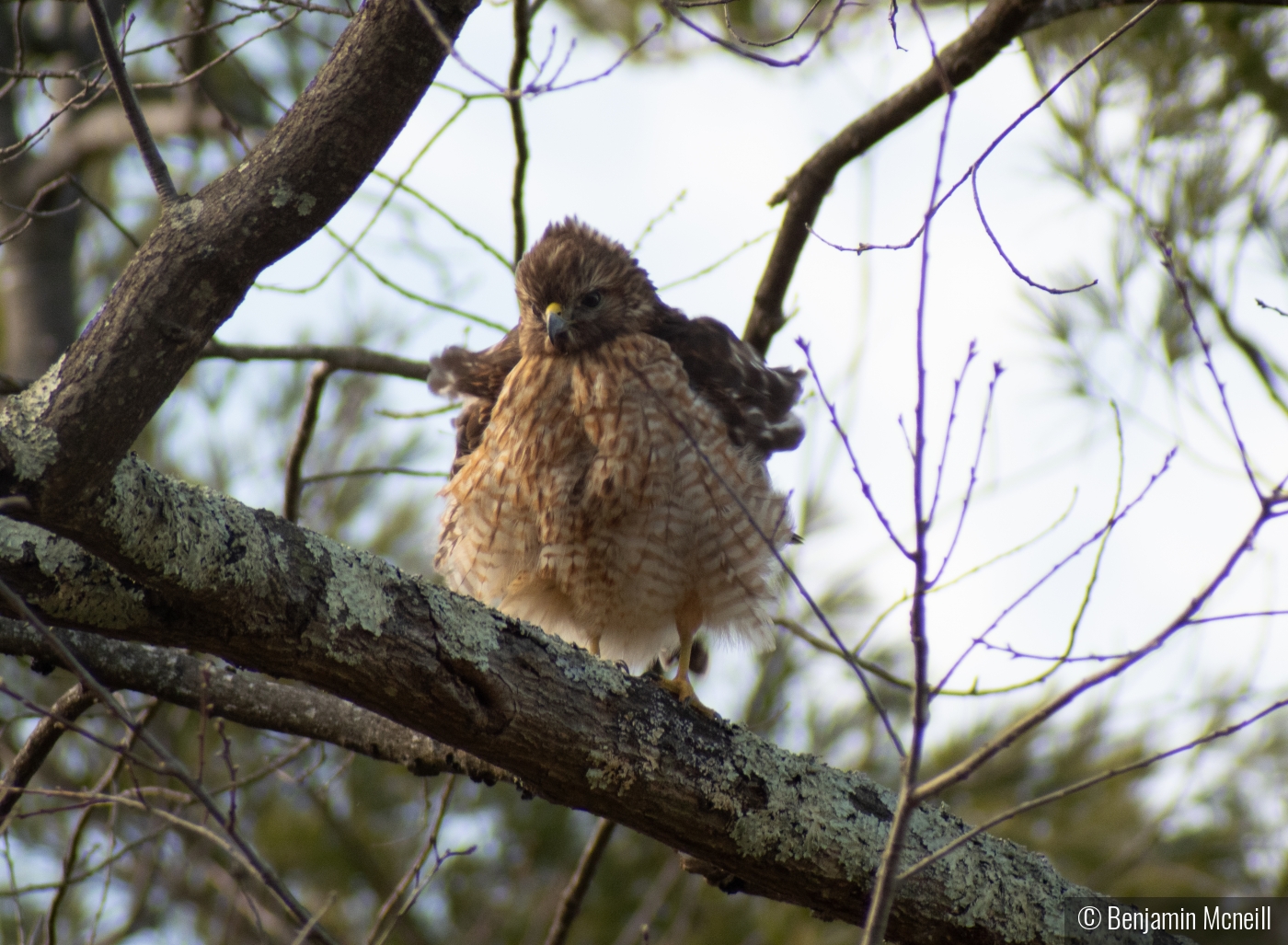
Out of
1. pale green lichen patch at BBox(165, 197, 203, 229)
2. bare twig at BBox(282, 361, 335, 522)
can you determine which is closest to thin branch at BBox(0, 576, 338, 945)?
pale green lichen patch at BBox(165, 197, 203, 229)

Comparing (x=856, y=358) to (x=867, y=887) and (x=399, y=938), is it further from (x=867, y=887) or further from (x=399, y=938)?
(x=399, y=938)

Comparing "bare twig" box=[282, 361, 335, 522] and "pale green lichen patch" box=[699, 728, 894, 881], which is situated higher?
"bare twig" box=[282, 361, 335, 522]

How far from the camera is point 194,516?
182 centimetres

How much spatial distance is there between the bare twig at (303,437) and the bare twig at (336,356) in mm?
55

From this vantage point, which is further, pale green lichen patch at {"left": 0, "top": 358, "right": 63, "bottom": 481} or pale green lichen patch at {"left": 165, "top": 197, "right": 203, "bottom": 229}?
pale green lichen patch at {"left": 165, "top": 197, "right": 203, "bottom": 229}

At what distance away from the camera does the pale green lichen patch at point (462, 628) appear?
82.7 inches

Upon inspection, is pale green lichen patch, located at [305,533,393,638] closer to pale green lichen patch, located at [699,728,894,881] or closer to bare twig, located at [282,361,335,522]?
pale green lichen patch, located at [699,728,894,881]

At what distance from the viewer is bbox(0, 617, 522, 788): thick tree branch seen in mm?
2553

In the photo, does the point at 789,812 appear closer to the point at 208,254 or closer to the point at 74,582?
the point at 74,582

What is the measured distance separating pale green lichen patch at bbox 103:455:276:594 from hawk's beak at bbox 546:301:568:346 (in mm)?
1574

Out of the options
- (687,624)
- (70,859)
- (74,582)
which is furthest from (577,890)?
(74,582)

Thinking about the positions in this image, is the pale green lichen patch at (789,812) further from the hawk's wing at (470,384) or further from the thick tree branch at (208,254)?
the hawk's wing at (470,384)

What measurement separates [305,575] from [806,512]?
328cm

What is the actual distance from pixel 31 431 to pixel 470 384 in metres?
2.21
